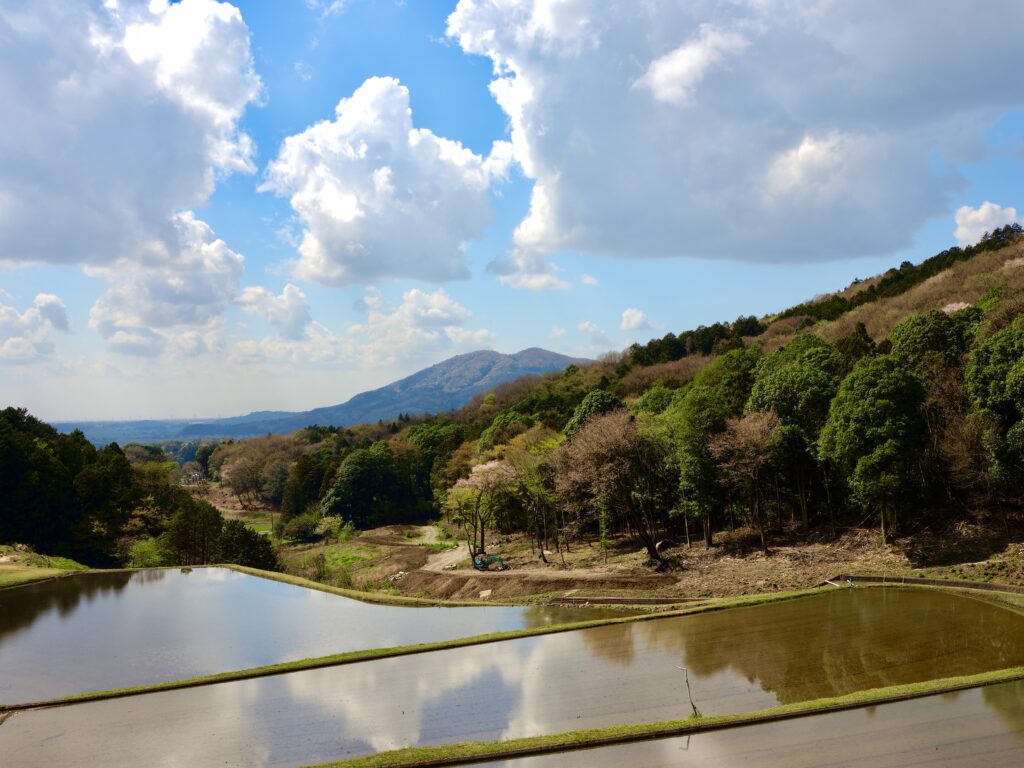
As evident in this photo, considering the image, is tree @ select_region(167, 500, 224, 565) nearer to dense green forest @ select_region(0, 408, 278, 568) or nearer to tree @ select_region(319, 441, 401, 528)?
dense green forest @ select_region(0, 408, 278, 568)

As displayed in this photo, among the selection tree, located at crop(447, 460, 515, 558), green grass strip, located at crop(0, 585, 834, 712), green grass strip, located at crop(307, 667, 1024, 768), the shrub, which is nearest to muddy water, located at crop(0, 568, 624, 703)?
green grass strip, located at crop(0, 585, 834, 712)

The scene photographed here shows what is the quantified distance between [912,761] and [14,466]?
59.5 m

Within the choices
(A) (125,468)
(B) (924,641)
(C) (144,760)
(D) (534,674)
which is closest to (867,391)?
(B) (924,641)

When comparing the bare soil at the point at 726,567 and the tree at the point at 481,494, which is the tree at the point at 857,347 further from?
the tree at the point at 481,494

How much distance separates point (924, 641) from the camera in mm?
20094

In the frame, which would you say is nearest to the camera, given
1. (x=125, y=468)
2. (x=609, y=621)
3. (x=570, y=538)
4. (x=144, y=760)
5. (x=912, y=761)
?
(x=912, y=761)

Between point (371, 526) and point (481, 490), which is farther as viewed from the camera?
point (371, 526)

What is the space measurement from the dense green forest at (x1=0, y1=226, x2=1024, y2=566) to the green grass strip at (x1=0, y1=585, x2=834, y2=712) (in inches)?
336

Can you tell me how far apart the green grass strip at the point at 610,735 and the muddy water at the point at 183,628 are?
9882 mm

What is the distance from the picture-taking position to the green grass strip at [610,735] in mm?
14453

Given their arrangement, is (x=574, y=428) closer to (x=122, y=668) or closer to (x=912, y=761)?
(x=122, y=668)

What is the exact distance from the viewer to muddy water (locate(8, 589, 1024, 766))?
15984 mm

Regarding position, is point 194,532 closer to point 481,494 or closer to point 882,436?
point 481,494

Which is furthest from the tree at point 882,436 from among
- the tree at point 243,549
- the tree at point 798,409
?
the tree at point 243,549
